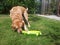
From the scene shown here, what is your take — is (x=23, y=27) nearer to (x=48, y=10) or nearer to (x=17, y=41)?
(x=17, y=41)

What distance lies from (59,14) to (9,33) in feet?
A: 22.4

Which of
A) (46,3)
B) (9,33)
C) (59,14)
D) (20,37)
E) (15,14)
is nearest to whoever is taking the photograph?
(20,37)

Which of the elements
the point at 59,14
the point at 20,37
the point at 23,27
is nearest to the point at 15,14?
the point at 23,27

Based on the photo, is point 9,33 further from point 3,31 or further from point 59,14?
point 59,14

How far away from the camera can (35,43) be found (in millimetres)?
6316

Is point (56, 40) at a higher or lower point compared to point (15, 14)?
lower

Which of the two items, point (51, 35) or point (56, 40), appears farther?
point (51, 35)

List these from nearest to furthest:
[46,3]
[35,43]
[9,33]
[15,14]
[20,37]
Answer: [35,43], [20,37], [9,33], [15,14], [46,3]

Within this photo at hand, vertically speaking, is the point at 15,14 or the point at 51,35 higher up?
the point at 15,14

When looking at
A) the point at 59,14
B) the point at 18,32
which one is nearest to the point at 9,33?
the point at 18,32

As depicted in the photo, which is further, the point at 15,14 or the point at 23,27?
the point at 15,14

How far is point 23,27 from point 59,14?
6411 mm

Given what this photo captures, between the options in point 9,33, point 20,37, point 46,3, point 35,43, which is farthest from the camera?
point 46,3

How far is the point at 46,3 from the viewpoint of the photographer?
14547 mm
